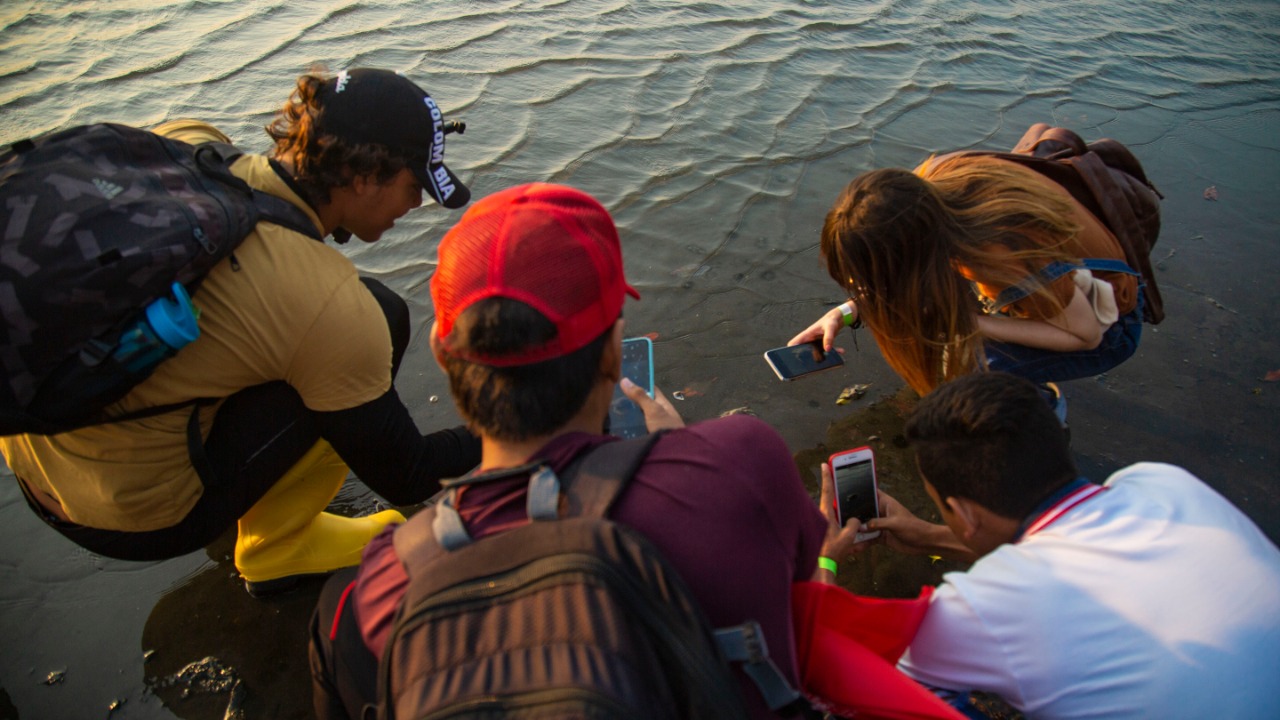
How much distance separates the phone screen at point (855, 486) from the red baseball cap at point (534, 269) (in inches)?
55.0

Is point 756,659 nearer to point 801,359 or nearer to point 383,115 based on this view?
point 383,115

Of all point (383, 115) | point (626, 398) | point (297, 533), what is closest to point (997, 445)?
point (626, 398)

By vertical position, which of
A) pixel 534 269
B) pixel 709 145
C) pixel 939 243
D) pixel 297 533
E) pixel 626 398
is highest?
pixel 534 269

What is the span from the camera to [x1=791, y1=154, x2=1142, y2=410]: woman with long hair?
A: 2.63 meters

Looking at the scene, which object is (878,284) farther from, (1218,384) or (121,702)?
(121,702)

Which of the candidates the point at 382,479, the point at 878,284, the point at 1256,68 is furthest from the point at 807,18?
the point at 382,479

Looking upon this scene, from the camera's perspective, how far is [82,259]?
174cm

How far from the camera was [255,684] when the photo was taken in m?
2.45

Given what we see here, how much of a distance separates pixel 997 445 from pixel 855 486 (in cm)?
67

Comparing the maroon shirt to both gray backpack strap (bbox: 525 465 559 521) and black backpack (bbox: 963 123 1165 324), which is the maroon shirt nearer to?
gray backpack strap (bbox: 525 465 559 521)

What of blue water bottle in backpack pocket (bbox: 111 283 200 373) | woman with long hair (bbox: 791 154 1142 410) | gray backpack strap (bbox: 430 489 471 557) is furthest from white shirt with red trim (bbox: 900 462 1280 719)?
blue water bottle in backpack pocket (bbox: 111 283 200 373)

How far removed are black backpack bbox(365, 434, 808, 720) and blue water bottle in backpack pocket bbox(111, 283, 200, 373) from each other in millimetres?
1029

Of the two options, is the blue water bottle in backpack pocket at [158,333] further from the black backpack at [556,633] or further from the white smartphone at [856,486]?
the white smartphone at [856,486]

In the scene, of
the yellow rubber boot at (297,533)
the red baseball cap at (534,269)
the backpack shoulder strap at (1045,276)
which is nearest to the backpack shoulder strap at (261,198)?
the yellow rubber boot at (297,533)
